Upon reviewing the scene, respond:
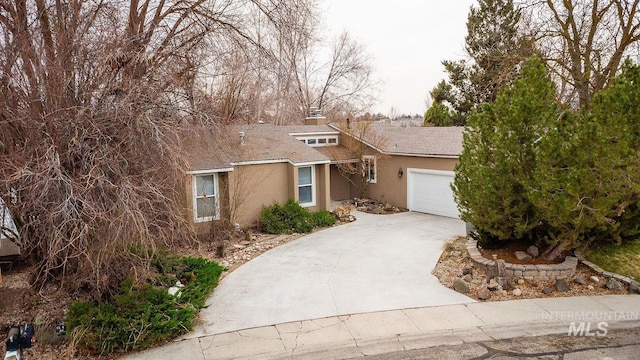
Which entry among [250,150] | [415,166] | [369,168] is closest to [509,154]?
[415,166]

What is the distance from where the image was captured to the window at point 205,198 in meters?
13.6

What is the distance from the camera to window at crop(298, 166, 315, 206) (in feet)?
52.9

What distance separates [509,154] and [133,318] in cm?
811

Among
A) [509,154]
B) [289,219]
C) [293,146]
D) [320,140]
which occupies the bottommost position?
[289,219]

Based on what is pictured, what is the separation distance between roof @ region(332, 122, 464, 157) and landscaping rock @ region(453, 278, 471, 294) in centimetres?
750

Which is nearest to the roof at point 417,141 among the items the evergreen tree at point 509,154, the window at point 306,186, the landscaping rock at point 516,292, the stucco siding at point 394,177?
the stucco siding at point 394,177

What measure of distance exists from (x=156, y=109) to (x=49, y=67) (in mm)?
1773

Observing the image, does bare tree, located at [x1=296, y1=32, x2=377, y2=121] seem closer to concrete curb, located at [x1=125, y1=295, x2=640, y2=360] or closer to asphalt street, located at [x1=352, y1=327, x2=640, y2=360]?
concrete curb, located at [x1=125, y1=295, x2=640, y2=360]

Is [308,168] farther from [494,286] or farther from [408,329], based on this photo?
[408,329]

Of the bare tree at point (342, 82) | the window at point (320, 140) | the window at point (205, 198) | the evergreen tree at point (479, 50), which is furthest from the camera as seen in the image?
the bare tree at point (342, 82)

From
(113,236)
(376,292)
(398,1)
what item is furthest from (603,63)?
(113,236)

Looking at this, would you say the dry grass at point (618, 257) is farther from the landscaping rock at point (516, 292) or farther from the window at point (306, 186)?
the window at point (306, 186)

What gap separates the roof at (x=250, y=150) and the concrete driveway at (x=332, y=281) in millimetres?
3260

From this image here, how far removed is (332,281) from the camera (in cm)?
958
